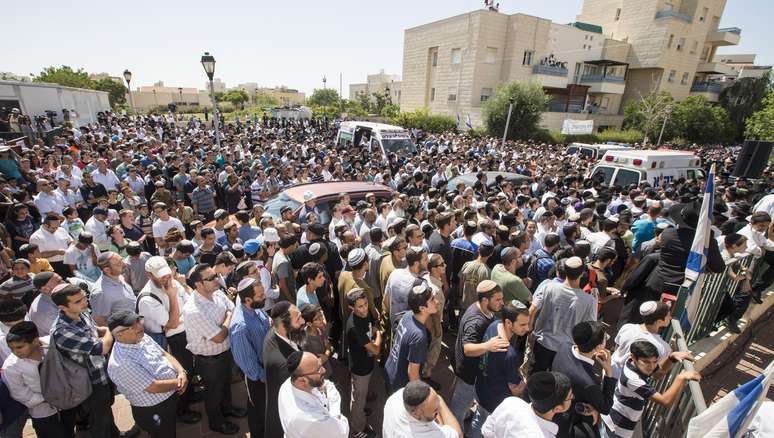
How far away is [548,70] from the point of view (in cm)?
3503

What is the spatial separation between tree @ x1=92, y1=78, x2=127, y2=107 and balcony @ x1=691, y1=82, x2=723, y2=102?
277ft

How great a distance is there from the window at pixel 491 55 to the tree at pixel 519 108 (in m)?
4.77

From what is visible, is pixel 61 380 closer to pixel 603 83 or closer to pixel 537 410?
pixel 537 410

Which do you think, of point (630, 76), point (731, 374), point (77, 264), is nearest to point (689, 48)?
point (630, 76)

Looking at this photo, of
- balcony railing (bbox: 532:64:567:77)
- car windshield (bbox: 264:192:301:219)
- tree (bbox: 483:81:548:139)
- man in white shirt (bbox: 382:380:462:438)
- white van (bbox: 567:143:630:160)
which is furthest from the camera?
balcony railing (bbox: 532:64:567:77)

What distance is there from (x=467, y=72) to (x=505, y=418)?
117 feet

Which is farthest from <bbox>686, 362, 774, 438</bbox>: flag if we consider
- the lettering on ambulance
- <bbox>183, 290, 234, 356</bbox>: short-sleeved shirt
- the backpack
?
the lettering on ambulance

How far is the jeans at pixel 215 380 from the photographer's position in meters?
3.41

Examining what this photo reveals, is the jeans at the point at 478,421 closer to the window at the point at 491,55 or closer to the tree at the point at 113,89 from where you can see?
the window at the point at 491,55

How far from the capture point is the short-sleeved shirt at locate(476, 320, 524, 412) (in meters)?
2.84

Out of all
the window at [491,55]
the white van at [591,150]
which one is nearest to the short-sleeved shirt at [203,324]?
the white van at [591,150]

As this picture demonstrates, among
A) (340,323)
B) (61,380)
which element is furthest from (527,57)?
(61,380)

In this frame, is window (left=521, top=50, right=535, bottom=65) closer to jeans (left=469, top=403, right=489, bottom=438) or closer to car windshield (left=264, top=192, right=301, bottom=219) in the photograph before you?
car windshield (left=264, top=192, right=301, bottom=219)

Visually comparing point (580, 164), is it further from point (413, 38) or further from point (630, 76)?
point (630, 76)
